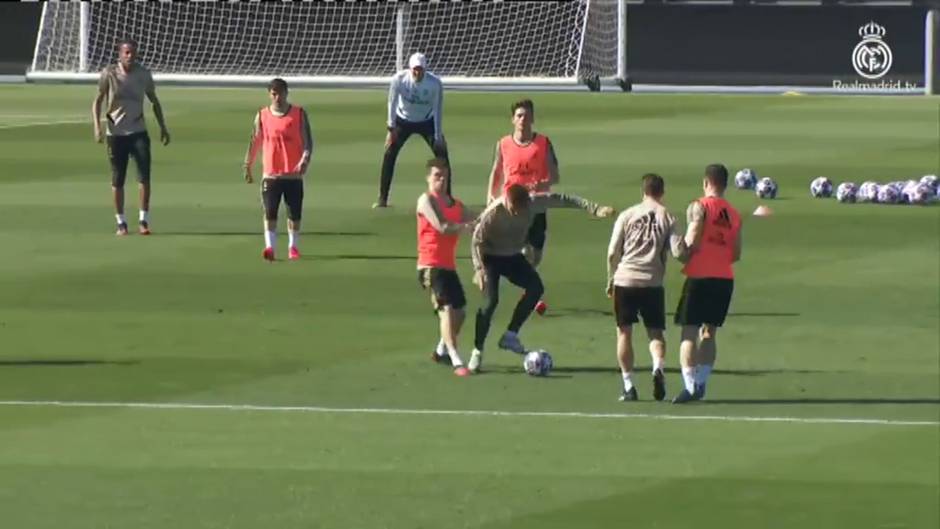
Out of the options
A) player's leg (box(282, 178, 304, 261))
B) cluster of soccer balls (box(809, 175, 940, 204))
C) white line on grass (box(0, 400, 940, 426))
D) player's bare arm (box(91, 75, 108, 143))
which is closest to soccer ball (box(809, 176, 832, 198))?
cluster of soccer balls (box(809, 175, 940, 204))

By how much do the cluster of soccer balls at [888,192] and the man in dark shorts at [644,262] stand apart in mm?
14519

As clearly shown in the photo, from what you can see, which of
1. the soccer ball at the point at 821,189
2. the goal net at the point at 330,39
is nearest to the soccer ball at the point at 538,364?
the soccer ball at the point at 821,189

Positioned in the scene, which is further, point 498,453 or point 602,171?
point 602,171

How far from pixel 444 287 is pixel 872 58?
34.7 metres

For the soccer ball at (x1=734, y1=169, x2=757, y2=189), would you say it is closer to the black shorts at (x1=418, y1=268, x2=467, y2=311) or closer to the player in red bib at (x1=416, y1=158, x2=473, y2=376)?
the player in red bib at (x1=416, y1=158, x2=473, y2=376)

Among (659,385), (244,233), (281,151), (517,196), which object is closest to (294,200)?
(281,151)

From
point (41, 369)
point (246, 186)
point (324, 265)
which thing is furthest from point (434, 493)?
point (246, 186)

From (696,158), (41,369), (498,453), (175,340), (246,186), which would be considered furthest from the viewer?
(696,158)

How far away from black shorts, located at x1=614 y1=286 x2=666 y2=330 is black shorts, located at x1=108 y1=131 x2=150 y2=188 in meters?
10.8

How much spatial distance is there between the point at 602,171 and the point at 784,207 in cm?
447

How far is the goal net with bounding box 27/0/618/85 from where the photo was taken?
53.3 metres

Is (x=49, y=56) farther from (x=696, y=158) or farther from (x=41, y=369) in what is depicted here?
→ (x=41, y=369)

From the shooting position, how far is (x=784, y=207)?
1278 inches

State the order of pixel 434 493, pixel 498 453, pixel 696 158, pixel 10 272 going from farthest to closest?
pixel 696 158 → pixel 10 272 → pixel 498 453 → pixel 434 493
